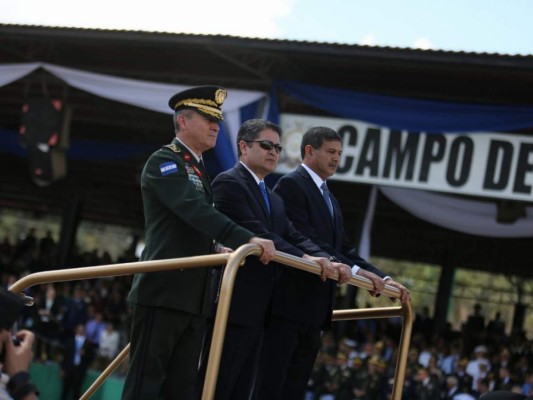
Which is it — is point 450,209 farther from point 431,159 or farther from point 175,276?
point 175,276

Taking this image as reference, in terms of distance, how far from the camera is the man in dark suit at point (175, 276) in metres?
3.86

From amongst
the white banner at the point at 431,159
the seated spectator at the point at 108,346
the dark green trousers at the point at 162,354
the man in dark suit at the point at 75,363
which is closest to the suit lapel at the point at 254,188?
the dark green trousers at the point at 162,354

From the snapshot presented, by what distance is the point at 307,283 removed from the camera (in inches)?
181

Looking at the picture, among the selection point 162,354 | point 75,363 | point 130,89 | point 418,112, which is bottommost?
point 75,363

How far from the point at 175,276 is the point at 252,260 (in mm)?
555

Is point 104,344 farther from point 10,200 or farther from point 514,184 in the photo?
point 10,200

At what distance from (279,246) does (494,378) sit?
30.7ft

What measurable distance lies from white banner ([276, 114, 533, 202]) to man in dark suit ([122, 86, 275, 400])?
25.1ft

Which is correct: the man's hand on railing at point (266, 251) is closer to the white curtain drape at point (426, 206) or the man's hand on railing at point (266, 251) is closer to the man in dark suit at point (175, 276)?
the man in dark suit at point (175, 276)

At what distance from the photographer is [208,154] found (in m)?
13.3

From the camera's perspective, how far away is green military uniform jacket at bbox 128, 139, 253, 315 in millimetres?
3854

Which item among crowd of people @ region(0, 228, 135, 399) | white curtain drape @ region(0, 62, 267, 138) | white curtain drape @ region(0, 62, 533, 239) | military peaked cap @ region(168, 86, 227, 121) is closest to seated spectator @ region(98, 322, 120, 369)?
crowd of people @ region(0, 228, 135, 399)

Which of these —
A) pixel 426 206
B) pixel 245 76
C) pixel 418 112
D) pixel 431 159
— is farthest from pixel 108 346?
pixel 418 112

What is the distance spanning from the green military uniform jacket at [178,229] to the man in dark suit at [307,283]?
0.58 metres
